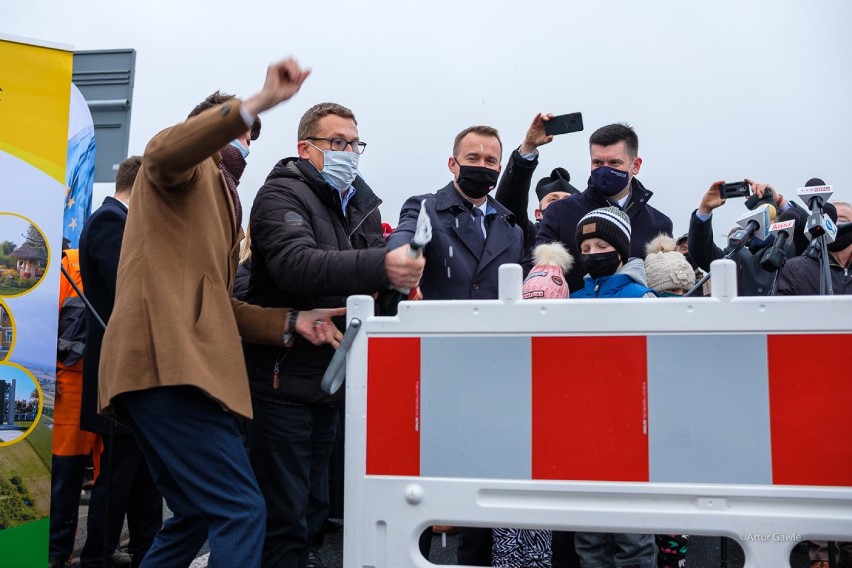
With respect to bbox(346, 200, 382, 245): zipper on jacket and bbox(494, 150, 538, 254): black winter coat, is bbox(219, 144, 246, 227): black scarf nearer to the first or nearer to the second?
bbox(346, 200, 382, 245): zipper on jacket

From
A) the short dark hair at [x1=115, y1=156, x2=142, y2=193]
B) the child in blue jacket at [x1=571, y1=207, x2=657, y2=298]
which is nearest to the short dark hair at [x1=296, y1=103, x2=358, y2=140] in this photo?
the child in blue jacket at [x1=571, y1=207, x2=657, y2=298]

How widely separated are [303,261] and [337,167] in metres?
0.58

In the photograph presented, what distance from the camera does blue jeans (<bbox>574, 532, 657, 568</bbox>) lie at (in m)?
3.25

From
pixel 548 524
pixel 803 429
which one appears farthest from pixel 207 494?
pixel 803 429

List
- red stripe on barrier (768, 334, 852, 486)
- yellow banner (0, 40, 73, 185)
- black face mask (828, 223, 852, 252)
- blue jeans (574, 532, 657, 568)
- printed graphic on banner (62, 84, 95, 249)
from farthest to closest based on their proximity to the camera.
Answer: printed graphic on banner (62, 84, 95, 249) → black face mask (828, 223, 852, 252) → yellow banner (0, 40, 73, 185) → blue jeans (574, 532, 657, 568) → red stripe on barrier (768, 334, 852, 486)

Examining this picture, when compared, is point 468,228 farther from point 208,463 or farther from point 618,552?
point 208,463

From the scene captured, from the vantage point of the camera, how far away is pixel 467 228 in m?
3.75

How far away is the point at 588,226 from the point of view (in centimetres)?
349

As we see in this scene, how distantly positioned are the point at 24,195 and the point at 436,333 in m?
2.39

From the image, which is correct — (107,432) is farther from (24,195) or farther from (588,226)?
(588,226)

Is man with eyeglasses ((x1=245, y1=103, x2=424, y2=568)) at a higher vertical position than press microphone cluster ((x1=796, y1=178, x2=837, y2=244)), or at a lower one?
lower

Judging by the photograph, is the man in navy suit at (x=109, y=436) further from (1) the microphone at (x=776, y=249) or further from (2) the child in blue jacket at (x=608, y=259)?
(1) the microphone at (x=776, y=249)

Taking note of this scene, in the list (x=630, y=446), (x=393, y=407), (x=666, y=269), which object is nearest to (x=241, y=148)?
(x=393, y=407)

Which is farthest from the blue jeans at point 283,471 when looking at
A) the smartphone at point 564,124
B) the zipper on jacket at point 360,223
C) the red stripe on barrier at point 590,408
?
the smartphone at point 564,124
